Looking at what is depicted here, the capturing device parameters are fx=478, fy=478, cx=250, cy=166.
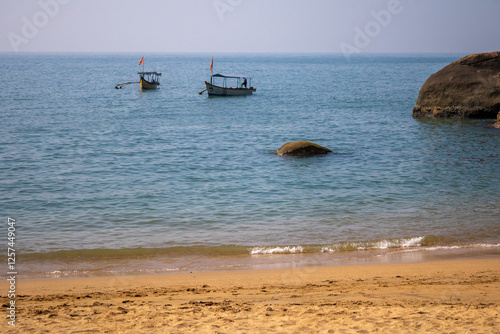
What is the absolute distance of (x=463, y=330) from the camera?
6.38 meters

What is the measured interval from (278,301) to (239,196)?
26.9ft

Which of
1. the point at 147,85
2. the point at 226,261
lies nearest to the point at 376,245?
the point at 226,261

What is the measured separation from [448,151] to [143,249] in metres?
17.2

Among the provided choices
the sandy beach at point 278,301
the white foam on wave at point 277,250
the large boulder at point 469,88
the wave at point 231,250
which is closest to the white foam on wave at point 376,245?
the wave at point 231,250

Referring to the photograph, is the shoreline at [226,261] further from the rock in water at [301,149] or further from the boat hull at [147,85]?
the boat hull at [147,85]

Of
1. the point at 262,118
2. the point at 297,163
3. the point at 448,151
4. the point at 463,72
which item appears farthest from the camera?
the point at 262,118

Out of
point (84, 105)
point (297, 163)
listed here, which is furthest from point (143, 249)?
point (84, 105)

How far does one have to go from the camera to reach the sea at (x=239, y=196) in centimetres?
1134

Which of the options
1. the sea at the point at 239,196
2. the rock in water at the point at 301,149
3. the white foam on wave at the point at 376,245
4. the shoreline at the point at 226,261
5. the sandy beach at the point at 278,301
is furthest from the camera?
the rock in water at the point at 301,149

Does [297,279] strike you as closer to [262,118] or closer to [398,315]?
[398,315]

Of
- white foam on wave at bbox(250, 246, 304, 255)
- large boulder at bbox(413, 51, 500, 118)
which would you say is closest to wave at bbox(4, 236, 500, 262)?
white foam on wave at bbox(250, 246, 304, 255)

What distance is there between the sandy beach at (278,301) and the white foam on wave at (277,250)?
1408mm

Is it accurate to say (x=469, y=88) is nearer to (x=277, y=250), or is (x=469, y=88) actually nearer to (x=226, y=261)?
(x=277, y=250)

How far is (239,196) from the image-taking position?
16031 mm
